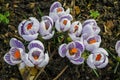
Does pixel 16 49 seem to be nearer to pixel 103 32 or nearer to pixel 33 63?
pixel 33 63

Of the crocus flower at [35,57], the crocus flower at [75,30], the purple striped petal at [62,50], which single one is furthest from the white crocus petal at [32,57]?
the crocus flower at [75,30]

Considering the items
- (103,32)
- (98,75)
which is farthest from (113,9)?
(98,75)

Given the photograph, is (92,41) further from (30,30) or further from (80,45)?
(30,30)

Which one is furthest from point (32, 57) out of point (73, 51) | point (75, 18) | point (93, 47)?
point (75, 18)

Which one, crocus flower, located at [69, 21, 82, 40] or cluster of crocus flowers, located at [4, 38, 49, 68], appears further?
crocus flower, located at [69, 21, 82, 40]

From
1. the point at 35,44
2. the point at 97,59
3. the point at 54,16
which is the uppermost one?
the point at 54,16

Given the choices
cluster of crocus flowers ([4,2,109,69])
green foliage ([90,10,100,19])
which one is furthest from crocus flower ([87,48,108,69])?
green foliage ([90,10,100,19])

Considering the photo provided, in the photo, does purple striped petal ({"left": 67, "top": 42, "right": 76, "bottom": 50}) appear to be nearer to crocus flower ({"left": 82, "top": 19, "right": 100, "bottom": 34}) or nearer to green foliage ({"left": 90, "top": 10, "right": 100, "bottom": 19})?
crocus flower ({"left": 82, "top": 19, "right": 100, "bottom": 34})

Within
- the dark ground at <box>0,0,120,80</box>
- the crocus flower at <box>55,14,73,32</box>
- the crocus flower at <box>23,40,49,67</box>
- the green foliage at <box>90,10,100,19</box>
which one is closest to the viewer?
the crocus flower at <box>23,40,49,67</box>
